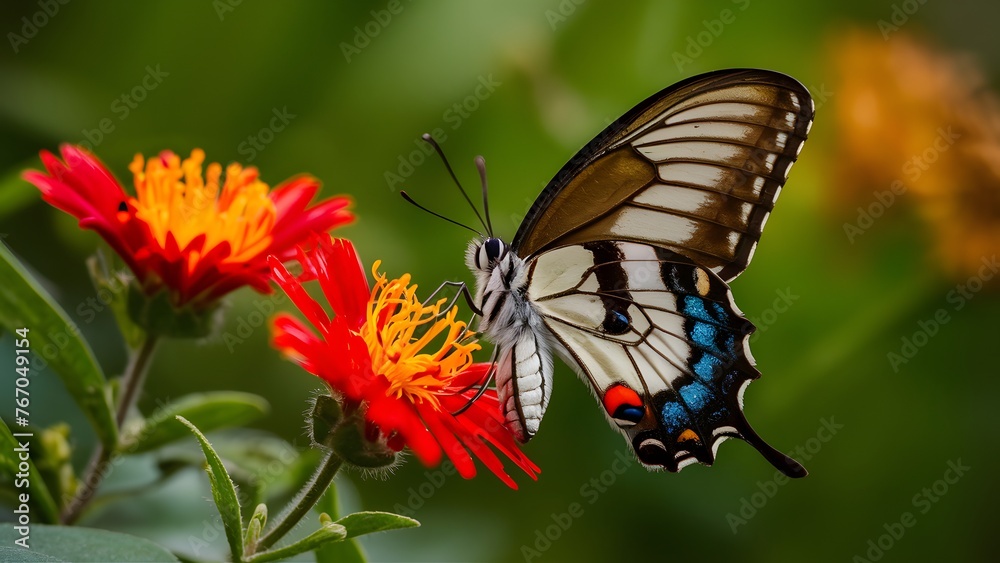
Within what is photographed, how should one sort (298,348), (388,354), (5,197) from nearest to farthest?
1. (298,348)
2. (388,354)
3. (5,197)

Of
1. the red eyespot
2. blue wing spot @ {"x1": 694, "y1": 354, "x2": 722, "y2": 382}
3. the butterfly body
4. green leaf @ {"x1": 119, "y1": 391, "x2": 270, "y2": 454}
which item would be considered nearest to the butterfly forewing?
the butterfly body

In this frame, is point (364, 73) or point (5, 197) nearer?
point (5, 197)

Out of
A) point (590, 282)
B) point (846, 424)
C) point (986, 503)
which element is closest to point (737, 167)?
point (590, 282)

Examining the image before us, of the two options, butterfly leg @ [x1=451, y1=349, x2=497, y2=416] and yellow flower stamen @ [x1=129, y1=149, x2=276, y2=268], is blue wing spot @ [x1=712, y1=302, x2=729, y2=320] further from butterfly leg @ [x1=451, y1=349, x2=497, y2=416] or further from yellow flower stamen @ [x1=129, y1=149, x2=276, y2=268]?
yellow flower stamen @ [x1=129, y1=149, x2=276, y2=268]

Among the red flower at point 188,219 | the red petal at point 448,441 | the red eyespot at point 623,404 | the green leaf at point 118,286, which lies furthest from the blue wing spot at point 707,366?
the green leaf at point 118,286

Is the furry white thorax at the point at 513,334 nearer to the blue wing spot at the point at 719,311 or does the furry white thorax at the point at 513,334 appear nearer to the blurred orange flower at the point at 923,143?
the blue wing spot at the point at 719,311

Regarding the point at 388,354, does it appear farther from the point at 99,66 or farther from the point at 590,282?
the point at 99,66

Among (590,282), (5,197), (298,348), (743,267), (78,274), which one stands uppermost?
(743,267)
